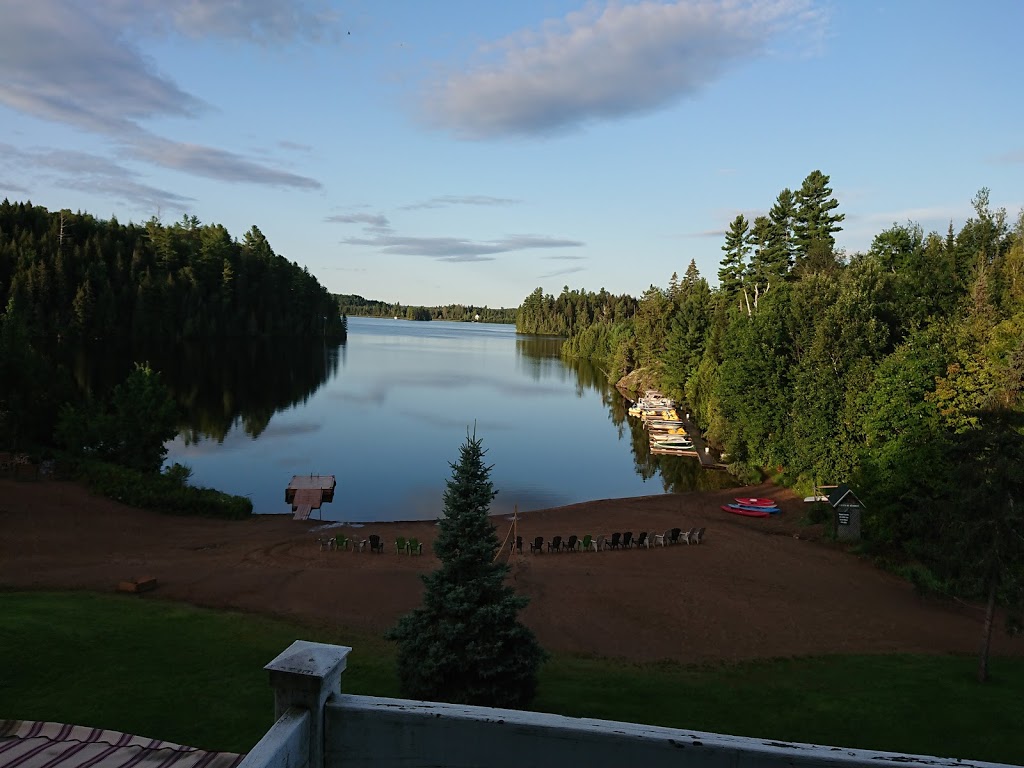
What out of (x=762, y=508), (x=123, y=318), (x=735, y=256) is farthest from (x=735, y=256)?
(x=123, y=318)

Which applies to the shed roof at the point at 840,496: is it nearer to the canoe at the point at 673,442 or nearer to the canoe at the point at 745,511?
the canoe at the point at 745,511

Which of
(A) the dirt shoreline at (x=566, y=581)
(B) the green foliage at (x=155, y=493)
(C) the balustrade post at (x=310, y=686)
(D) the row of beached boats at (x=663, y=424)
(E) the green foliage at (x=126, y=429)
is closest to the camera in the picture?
(C) the balustrade post at (x=310, y=686)

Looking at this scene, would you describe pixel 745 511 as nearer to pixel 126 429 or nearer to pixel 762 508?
pixel 762 508

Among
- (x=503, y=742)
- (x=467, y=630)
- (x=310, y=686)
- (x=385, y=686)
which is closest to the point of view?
(x=310, y=686)

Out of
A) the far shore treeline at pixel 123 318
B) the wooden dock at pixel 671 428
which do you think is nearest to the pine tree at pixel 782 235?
the wooden dock at pixel 671 428

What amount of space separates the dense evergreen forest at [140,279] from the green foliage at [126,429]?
59.0m

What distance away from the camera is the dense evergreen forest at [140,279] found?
331 feet

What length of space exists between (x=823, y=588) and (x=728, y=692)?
37.9 feet

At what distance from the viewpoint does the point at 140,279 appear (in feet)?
375

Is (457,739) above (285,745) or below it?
below

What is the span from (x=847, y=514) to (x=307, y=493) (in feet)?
91.2

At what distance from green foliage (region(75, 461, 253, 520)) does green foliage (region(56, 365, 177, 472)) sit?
2283 mm

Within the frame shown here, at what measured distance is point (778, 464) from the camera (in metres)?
42.0

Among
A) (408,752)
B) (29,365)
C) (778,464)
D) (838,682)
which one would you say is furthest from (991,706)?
(29,365)
